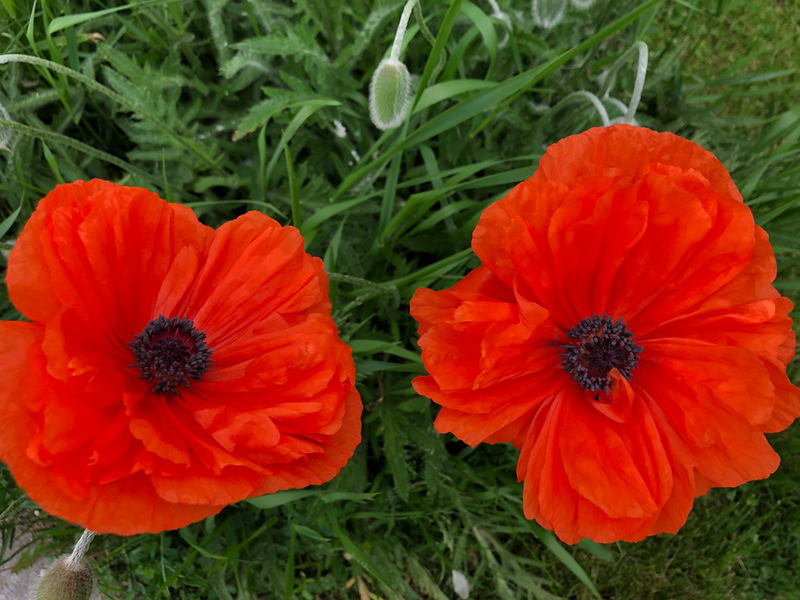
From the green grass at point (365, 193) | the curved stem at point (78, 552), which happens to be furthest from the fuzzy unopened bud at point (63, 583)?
the green grass at point (365, 193)

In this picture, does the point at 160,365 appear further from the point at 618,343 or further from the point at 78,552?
the point at 618,343

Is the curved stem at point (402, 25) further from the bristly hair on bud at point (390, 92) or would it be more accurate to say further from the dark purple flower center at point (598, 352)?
the dark purple flower center at point (598, 352)

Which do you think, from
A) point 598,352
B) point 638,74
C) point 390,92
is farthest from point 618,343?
point 390,92

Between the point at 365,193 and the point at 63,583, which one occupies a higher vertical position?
the point at 365,193

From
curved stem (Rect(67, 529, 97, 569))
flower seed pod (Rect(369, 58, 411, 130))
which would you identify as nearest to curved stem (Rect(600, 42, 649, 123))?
flower seed pod (Rect(369, 58, 411, 130))

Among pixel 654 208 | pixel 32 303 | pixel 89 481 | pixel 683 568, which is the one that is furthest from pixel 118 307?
pixel 683 568
